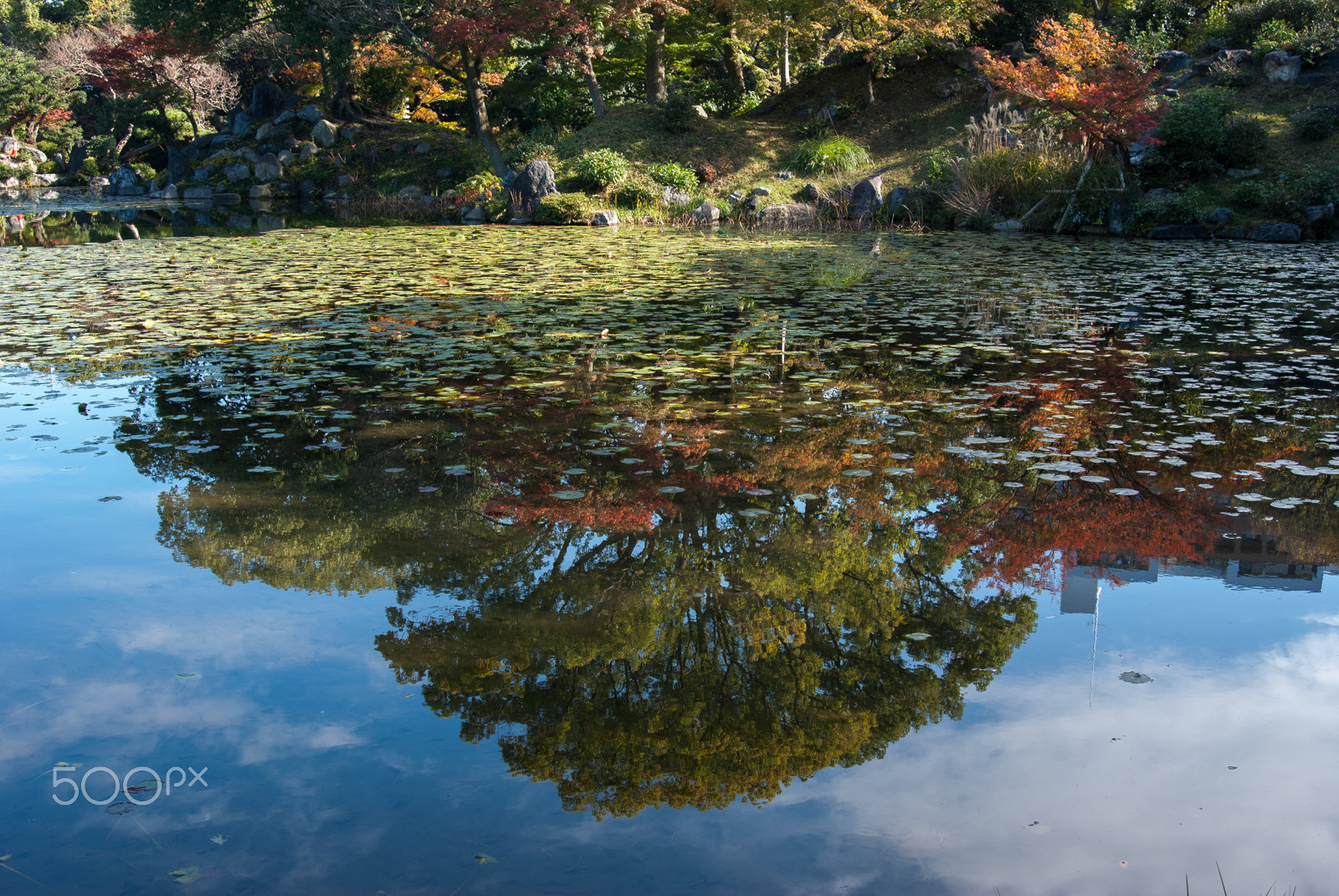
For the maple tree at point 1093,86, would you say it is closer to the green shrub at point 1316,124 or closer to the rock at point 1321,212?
the green shrub at point 1316,124

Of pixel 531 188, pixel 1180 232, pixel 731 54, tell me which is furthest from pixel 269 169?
pixel 1180 232

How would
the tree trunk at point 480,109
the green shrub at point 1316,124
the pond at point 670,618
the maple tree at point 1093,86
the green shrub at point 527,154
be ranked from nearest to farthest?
the pond at point 670,618
the maple tree at point 1093,86
the green shrub at point 1316,124
the green shrub at point 527,154
the tree trunk at point 480,109

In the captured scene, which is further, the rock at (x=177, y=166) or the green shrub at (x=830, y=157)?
the rock at (x=177, y=166)

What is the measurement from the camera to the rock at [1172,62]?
17.5 meters

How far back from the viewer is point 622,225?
1780 cm

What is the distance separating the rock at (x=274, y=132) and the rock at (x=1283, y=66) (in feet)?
80.9

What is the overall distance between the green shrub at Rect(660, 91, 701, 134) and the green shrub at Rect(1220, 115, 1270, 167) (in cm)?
1131

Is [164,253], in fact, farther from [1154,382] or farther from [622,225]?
[1154,382]

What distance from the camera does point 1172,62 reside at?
1778cm

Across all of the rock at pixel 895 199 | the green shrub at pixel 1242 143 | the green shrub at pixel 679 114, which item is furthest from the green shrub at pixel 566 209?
the green shrub at pixel 1242 143

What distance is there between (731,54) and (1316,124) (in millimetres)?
13587
